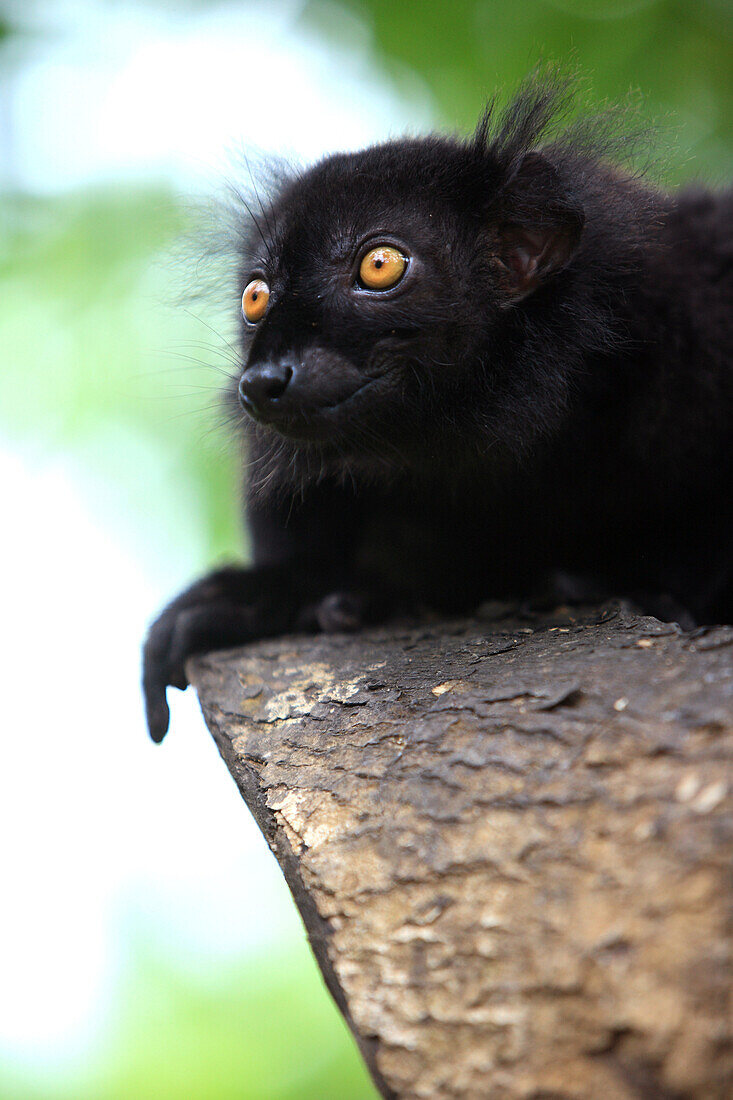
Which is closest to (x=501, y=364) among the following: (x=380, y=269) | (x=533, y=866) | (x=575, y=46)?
(x=380, y=269)

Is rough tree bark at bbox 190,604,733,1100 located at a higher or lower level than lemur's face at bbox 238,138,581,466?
lower

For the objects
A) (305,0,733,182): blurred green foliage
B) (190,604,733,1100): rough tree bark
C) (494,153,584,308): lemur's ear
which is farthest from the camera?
(305,0,733,182): blurred green foliage

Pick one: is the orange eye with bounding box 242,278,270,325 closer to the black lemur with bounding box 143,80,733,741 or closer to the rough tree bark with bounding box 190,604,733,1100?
the black lemur with bounding box 143,80,733,741

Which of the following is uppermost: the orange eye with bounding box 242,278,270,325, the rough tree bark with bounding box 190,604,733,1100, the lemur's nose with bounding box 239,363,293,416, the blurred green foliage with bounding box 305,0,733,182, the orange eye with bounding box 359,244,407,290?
the blurred green foliage with bounding box 305,0,733,182

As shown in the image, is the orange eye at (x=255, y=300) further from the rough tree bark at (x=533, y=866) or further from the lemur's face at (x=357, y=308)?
the rough tree bark at (x=533, y=866)

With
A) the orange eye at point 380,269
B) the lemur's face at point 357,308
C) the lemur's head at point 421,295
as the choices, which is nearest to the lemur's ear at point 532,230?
the lemur's head at point 421,295

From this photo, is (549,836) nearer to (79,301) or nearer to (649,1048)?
(649,1048)

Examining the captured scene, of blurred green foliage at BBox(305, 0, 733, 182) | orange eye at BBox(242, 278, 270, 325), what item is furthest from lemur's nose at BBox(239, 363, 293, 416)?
blurred green foliage at BBox(305, 0, 733, 182)
